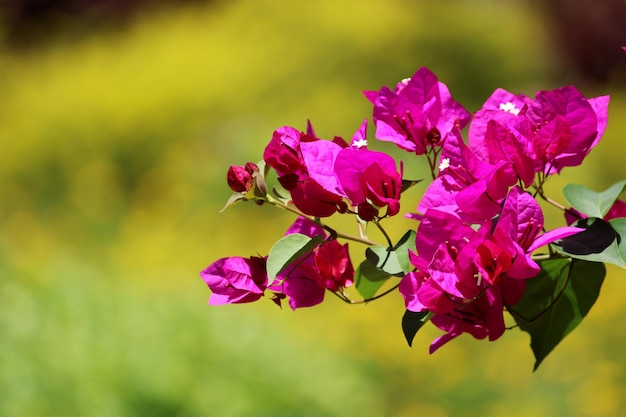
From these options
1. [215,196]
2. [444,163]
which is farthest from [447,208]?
[215,196]

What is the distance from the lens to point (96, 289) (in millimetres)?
2164

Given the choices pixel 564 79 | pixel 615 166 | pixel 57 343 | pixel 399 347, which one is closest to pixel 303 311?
pixel 399 347

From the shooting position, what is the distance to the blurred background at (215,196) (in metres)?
1.91

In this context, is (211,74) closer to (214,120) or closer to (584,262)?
(214,120)

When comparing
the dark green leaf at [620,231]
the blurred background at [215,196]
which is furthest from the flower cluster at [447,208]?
the blurred background at [215,196]

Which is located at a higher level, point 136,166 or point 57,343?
point 57,343

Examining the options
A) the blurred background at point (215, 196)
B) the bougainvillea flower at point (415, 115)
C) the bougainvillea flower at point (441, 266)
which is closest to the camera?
the bougainvillea flower at point (441, 266)

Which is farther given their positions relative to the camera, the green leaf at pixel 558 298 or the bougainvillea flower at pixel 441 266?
the green leaf at pixel 558 298

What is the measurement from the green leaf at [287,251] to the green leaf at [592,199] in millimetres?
189

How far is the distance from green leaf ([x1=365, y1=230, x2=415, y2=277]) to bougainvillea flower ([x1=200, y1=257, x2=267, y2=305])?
74 millimetres

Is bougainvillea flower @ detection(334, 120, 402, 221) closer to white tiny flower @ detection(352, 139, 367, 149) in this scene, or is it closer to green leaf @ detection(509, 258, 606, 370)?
white tiny flower @ detection(352, 139, 367, 149)

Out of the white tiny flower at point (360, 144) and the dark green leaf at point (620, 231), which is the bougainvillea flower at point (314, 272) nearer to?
the white tiny flower at point (360, 144)

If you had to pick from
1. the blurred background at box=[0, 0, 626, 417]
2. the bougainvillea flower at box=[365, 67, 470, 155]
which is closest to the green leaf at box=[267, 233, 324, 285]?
the bougainvillea flower at box=[365, 67, 470, 155]

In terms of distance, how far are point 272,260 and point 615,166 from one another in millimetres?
3387
